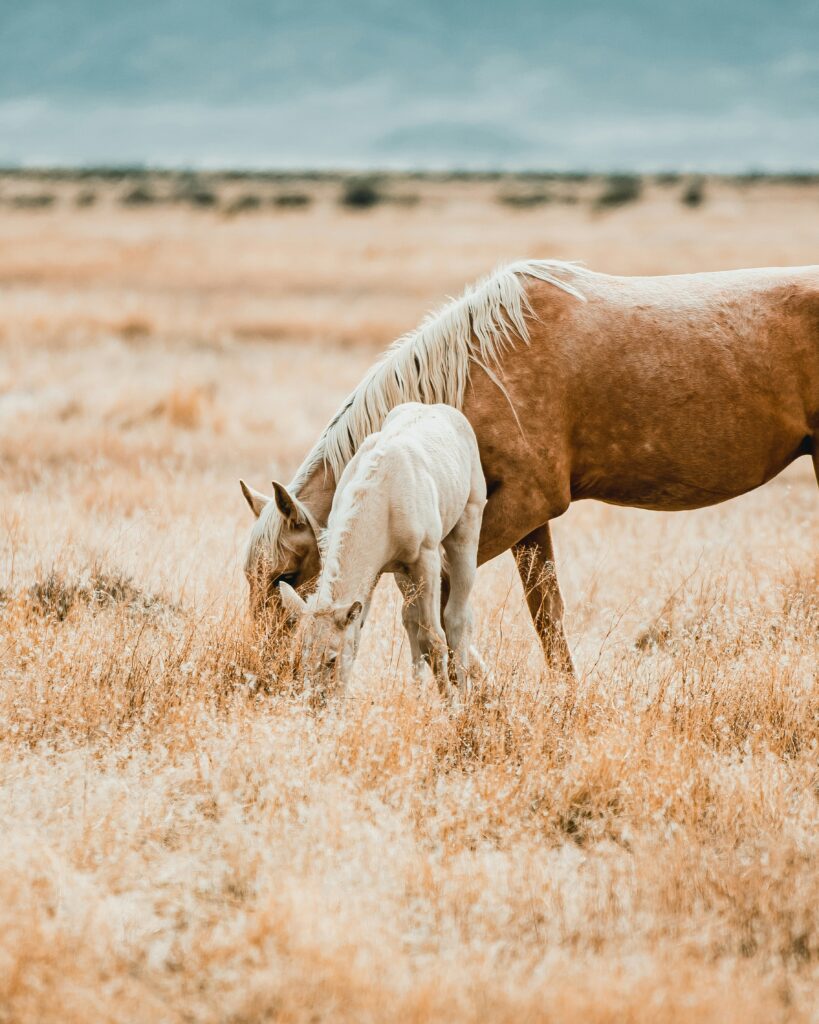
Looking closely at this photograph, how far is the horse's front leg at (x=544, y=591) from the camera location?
5234 millimetres

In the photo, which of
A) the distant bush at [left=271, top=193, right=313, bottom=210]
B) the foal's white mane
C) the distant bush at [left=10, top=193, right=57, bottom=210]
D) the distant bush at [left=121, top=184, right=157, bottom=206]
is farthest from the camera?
the distant bush at [left=121, top=184, right=157, bottom=206]

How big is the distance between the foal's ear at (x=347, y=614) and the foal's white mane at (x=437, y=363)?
1034 mm

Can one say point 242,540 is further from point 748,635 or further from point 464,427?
point 748,635

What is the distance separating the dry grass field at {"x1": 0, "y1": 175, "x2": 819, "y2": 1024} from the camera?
283 cm

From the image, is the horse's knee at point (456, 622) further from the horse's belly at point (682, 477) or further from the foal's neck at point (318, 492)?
the horse's belly at point (682, 477)

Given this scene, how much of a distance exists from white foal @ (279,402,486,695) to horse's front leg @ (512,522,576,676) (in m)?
0.67

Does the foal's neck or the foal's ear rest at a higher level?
the foal's neck

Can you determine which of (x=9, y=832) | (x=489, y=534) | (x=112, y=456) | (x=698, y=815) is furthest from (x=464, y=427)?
(x=112, y=456)

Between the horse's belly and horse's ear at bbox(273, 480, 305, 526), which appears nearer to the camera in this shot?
horse's ear at bbox(273, 480, 305, 526)

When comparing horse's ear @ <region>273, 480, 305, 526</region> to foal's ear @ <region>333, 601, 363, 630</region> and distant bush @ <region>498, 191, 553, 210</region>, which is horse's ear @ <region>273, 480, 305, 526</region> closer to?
foal's ear @ <region>333, 601, 363, 630</region>

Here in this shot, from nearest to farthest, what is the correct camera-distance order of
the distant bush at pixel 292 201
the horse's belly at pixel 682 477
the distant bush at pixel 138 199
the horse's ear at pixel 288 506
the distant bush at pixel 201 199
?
the horse's ear at pixel 288 506
the horse's belly at pixel 682 477
the distant bush at pixel 292 201
the distant bush at pixel 201 199
the distant bush at pixel 138 199

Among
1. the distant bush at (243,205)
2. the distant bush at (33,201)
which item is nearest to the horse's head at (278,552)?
the distant bush at (243,205)

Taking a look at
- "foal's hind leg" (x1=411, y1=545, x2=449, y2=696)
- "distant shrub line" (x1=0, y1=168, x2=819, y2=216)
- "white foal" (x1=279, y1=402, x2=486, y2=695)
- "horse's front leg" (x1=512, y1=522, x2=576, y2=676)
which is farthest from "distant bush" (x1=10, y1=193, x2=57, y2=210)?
"foal's hind leg" (x1=411, y1=545, x2=449, y2=696)

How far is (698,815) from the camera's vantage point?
375cm
